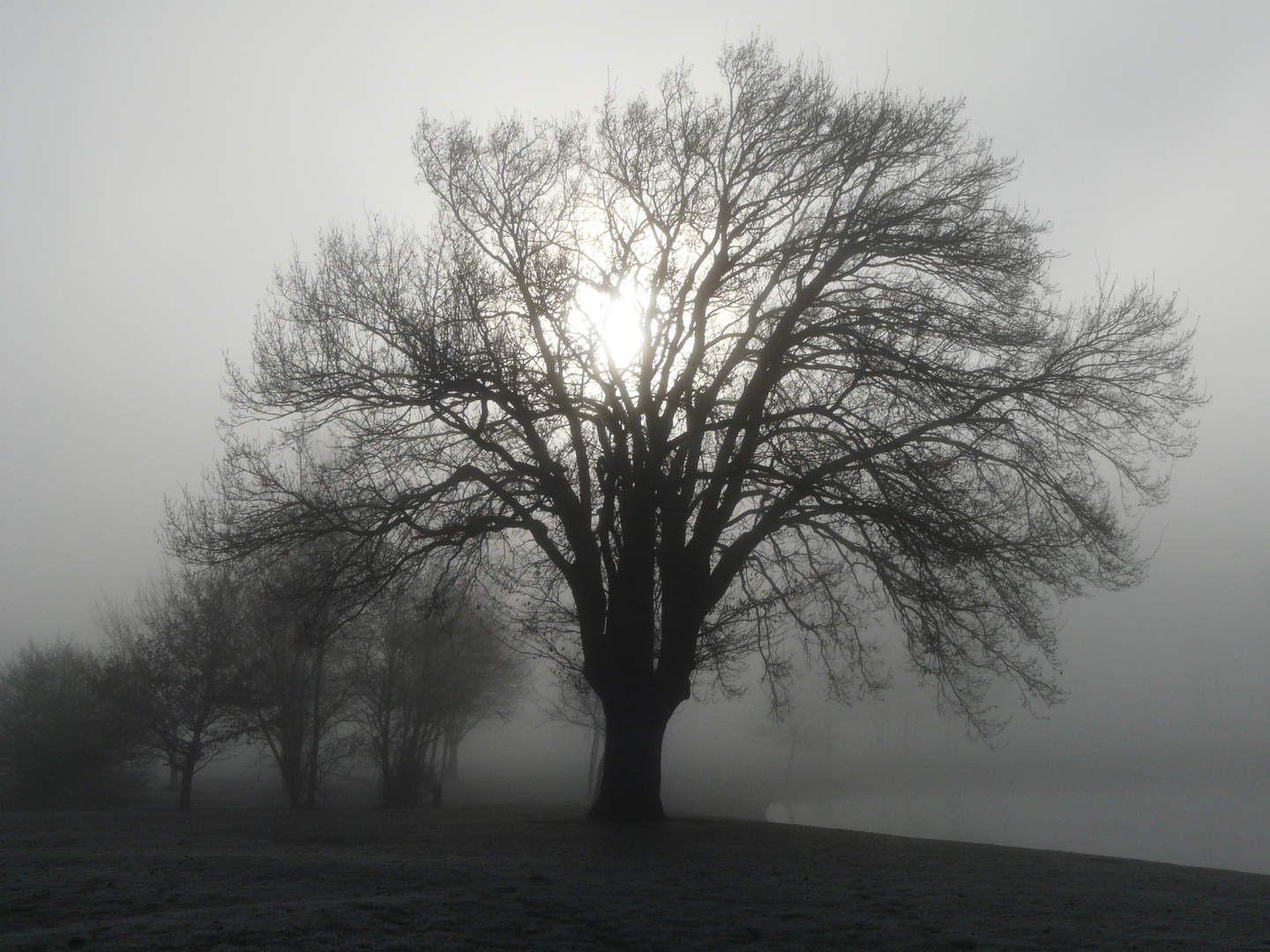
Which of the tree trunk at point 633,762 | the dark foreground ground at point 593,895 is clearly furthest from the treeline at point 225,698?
the dark foreground ground at point 593,895

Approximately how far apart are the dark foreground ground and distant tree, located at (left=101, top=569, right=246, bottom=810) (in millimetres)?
13235

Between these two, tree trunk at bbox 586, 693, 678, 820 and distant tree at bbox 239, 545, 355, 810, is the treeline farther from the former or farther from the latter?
tree trunk at bbox 586, 693, 678, 820

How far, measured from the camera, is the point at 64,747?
29.6 m

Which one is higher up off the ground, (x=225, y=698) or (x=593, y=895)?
(x=225, y=698)

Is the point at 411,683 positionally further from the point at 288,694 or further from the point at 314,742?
the point at 288,694

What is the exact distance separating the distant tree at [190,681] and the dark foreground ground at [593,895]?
43.4ft

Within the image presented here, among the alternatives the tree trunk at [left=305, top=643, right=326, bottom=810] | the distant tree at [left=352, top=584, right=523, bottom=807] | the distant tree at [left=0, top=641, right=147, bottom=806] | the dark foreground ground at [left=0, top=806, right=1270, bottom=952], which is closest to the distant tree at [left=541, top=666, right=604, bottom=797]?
the distant tree at [left=352, top=584, right=523, bottom=807]

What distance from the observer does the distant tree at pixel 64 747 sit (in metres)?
29.3

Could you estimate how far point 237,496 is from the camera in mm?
13664

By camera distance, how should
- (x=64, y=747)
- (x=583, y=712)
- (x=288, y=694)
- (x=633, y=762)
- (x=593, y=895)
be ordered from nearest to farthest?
(x=593, y=895), (x=633, y=762), (x=288, y=694), (x=64, y=747), (x=583, y=712)

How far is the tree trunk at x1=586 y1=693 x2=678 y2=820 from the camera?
45.1 ft

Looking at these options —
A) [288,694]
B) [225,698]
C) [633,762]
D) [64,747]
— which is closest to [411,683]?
[288,694]

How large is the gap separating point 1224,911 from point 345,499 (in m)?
12.3

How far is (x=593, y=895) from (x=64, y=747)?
29.9m
